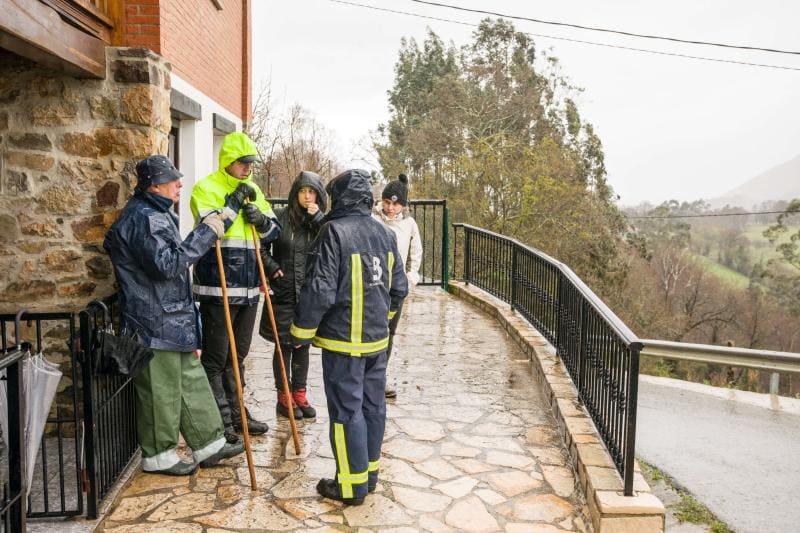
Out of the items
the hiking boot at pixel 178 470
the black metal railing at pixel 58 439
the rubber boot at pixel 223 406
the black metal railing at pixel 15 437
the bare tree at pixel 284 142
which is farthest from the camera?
the bare tree at pixel 284 142

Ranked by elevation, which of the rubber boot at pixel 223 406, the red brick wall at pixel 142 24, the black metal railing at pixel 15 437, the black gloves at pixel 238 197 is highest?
the red brick wall at pixel 142 24

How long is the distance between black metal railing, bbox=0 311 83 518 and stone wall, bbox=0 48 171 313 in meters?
0.24

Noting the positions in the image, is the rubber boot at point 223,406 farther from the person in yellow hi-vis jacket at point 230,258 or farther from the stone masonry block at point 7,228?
Answer: the stone masonry block at point 7,228

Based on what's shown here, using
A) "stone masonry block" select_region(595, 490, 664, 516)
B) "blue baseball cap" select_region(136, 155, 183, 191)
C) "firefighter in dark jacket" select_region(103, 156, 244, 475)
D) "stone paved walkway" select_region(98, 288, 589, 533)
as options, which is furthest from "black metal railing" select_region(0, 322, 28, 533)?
"stone masonry block" select_region(595, 490, 664, 516)

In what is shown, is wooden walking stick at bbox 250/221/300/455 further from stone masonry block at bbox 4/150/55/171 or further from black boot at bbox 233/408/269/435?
stone masonry block at bbox 4/150/55/171

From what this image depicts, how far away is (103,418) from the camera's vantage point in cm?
388

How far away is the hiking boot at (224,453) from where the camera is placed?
14.2 feet

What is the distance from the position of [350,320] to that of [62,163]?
7.71ft

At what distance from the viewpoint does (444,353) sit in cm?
761

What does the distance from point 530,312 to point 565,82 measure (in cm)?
2660

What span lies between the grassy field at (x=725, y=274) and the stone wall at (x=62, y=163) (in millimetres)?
55997

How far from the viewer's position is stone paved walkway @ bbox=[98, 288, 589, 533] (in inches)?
148

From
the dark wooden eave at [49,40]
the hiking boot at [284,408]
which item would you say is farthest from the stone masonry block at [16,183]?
the hiking boot at [284,408]

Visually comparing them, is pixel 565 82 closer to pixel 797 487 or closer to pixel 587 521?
pixel 797 487
